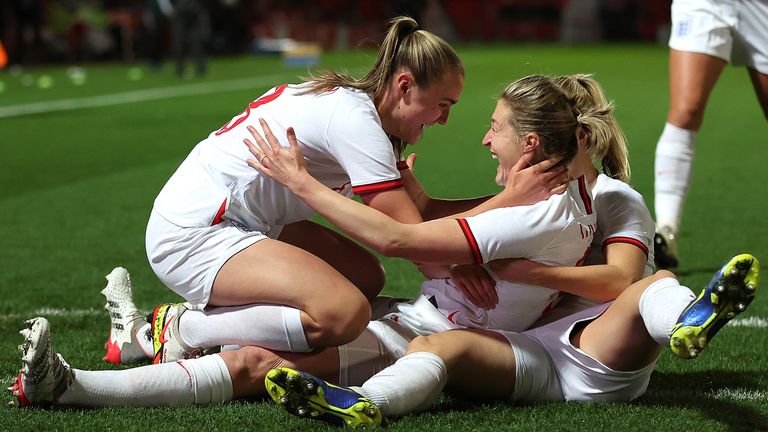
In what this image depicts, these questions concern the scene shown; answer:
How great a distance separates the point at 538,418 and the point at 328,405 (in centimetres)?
57

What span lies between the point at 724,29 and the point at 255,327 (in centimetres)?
304

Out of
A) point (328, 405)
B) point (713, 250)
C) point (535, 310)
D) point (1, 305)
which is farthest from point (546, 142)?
point (713, 250)

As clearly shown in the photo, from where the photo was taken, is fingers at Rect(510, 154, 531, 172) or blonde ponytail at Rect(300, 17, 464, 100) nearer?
fingers at Rect(510, 154, 531, 172)

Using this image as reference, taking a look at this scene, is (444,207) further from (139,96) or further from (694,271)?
(139,96)

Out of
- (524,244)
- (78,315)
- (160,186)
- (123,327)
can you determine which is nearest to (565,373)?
(524,244)

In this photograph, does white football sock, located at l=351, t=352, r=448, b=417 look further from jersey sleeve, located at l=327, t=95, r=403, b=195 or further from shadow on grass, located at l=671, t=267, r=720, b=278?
shadow on grass, located at l=671, t=267, r=720, b=278

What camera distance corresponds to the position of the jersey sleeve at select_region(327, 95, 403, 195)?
3137 millimetres

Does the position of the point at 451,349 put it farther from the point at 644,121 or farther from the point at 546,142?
the point at 644,121

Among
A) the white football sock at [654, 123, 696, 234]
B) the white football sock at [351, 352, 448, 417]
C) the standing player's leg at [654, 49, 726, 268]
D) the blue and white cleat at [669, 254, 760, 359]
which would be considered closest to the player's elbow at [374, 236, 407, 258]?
the white football sock at [351, 352, 448, 417]

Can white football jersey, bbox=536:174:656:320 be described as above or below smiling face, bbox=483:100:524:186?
below

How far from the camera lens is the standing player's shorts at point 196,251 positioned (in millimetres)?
3242

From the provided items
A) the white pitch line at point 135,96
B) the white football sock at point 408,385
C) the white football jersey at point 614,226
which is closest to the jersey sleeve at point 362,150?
the white football sock at point 408,385

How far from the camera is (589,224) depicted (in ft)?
10.4

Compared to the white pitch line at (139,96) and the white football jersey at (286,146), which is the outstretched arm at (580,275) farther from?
the white pitch line at (139,96)
